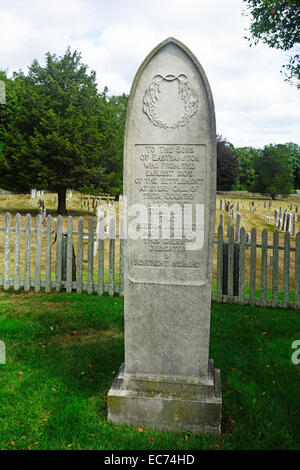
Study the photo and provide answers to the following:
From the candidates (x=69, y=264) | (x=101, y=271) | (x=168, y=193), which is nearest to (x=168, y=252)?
(x=168, y=193)

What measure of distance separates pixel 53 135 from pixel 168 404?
66.3ft

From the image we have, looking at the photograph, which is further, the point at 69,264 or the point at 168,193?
the point at 69,264

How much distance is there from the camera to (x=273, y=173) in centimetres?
6006

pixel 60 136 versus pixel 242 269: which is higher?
pixel 60 136

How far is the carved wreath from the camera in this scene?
11.6 ft

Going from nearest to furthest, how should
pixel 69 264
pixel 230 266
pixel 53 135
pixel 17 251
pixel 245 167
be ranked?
pixel 230 266
pixel 69 264
pixel 17 251
pixel 53 135
pixel 245 167

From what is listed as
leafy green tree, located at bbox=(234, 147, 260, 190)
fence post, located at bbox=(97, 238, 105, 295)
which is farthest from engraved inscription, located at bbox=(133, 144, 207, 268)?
leafy green tree, located at bbox=(234, 147, 260, 190)

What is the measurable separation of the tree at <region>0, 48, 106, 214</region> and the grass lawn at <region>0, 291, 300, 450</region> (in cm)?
1633

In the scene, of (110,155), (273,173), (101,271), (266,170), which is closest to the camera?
(101,271)

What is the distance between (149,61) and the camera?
3566 millimetres

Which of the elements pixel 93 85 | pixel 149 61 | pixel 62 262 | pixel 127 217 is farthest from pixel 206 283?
pixel 93 85

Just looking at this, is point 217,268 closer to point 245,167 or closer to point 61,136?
point 61,136

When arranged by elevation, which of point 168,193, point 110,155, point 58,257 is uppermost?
point 110,155

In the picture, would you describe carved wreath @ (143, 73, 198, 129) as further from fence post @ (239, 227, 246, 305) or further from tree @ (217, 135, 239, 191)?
tree @ (217, 135, 239, 191)
